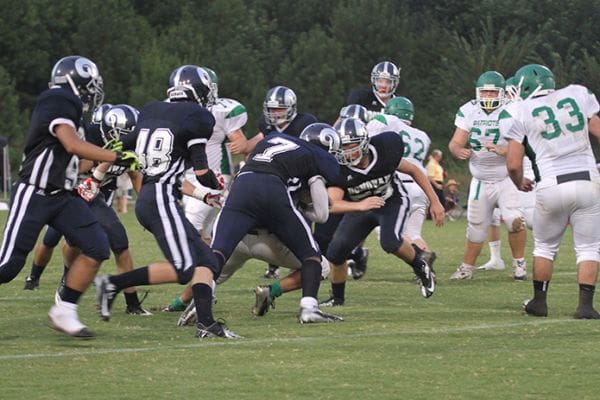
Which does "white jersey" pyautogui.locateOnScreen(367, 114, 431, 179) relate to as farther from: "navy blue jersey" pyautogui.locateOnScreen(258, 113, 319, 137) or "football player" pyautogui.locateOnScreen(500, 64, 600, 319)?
"football player" pyautogui.locateOnScreen(500, 64, 600, 319)

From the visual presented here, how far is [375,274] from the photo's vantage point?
1407cm

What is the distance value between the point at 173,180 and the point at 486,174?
5.02 meters

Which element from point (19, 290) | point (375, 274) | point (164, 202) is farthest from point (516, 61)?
point (164, 202)

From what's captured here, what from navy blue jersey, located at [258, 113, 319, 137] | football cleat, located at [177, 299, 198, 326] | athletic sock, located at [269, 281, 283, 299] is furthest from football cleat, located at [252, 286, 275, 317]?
navy blue jersey, located at [258, 113, 319, 137]

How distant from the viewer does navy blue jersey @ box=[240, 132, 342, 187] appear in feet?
30.8

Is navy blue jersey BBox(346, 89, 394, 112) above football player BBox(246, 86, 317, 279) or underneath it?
above

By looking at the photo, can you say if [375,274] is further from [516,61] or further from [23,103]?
[23,103]

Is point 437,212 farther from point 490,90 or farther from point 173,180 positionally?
point 173,180

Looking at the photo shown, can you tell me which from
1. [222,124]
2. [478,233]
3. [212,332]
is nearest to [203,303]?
[212,332]

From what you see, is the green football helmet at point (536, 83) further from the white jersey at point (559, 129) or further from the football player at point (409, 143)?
the football player at point (409, 143)

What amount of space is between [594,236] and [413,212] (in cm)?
396

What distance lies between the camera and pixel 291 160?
30.7ft

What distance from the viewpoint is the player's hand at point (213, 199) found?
9.25 m

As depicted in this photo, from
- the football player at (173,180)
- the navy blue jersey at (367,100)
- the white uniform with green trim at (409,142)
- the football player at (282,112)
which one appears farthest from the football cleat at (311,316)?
the navy blue jersey at (367,100)
